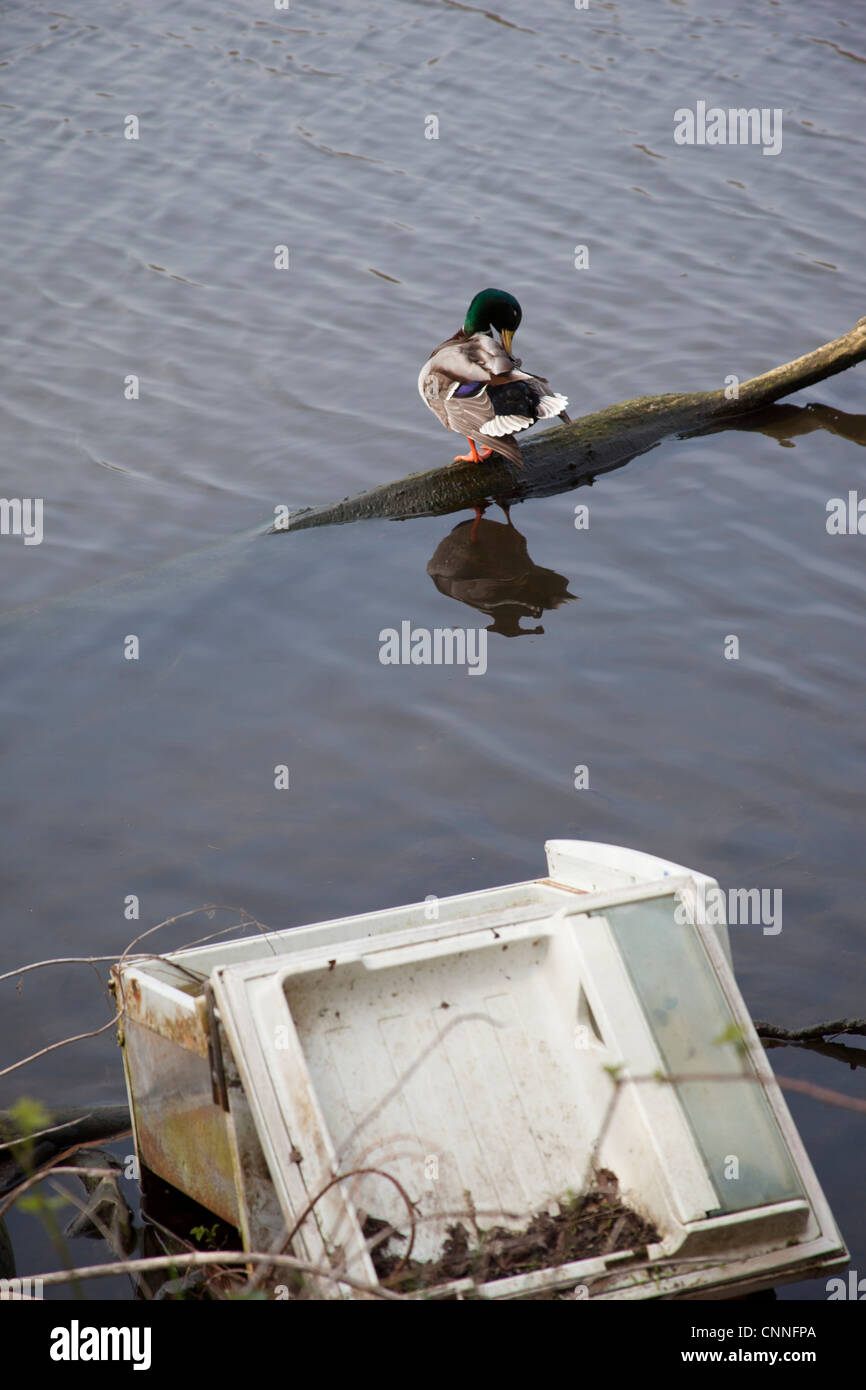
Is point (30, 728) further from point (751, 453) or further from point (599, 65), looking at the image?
point (599, 65)

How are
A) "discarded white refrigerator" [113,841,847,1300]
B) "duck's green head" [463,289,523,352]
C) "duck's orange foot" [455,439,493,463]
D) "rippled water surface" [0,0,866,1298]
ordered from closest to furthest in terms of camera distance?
"discarded white refrigerator" [113,841,847,1300]
"rippled water surface" [0,0,866,1298]
"duck's orange foot" [455,439,493,463]
"duck's green head" [463,289,523,352]

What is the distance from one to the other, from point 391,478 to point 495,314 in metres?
1.06

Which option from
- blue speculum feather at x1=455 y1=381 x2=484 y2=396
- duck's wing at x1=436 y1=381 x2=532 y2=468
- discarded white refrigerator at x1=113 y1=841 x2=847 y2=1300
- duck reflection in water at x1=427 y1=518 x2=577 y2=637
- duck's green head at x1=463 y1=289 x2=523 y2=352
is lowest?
Result: discarded white refrigerator at x1=113 y1=841 x2=847 y2=1300

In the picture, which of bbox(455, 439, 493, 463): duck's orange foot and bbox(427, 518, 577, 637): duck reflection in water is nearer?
bbox(427, 518, 577, 637): duck reflection in water

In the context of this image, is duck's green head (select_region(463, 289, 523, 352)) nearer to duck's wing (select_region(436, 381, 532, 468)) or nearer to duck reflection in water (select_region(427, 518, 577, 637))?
duck's wing (select_region(436, 381, 532, 468))

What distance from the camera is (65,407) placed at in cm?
796

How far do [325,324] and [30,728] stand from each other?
15.2ft

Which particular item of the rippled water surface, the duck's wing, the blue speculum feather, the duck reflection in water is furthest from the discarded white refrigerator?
the blue speculum feather

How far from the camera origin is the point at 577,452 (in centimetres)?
643

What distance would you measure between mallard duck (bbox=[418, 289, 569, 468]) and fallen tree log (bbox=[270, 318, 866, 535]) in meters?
0.15

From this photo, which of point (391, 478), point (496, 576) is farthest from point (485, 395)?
point (391, 478)

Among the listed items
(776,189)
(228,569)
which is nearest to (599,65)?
(776,189)

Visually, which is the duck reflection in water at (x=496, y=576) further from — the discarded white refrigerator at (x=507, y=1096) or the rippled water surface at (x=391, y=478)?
the discarded white refrigerator at (x=507, y=1096)

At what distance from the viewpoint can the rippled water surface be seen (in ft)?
14.7
